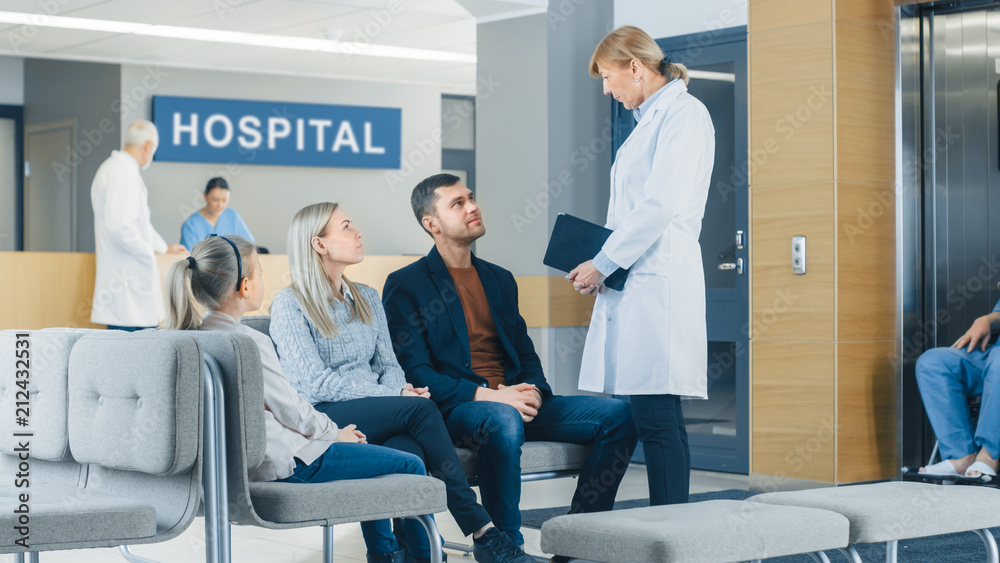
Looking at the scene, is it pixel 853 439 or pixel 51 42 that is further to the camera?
pixel 51 42

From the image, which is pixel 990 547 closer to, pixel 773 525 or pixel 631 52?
pixel 773 525

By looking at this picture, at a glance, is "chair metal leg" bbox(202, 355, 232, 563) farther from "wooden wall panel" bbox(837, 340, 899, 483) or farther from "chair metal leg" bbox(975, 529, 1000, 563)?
"wooden wall panel" bbox(837, 340, 899, 483)

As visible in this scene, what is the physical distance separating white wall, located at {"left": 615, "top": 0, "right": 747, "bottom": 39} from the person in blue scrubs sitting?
3.13 meters

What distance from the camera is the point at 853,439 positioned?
4672 mm

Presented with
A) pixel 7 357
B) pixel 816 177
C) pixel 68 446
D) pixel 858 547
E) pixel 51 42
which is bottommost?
pixel 858 547

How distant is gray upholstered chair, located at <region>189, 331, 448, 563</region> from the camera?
226 centimetres

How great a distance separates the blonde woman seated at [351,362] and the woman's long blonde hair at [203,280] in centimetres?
42

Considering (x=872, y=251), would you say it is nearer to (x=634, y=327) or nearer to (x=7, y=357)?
(x=634, y=327)

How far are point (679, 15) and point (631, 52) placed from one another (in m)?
2.70

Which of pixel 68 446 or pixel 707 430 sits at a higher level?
pixel 68 446

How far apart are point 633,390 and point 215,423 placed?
4.01ft

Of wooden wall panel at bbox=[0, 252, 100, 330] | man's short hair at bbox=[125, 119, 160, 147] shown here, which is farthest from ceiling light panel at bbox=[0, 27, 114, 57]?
wooden wall panel at bbox=[0, 252, 100, 330]

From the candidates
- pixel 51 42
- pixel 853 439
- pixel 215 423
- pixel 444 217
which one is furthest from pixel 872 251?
pixel 51 42

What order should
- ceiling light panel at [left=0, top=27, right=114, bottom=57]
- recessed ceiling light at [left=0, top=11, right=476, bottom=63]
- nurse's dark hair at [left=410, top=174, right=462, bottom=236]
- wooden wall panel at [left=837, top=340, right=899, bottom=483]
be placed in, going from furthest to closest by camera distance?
ceiling light panel at [left=0, top=27, right=114, bottom=57] < recessed ceiling light at [left=0, top=11, right=476, bottom=63] < wooden wall panel at [left=837, top=340, right=899, bottom=483] < nurse's dark hair at [left=410, top=174, right=462, bottom=236]
